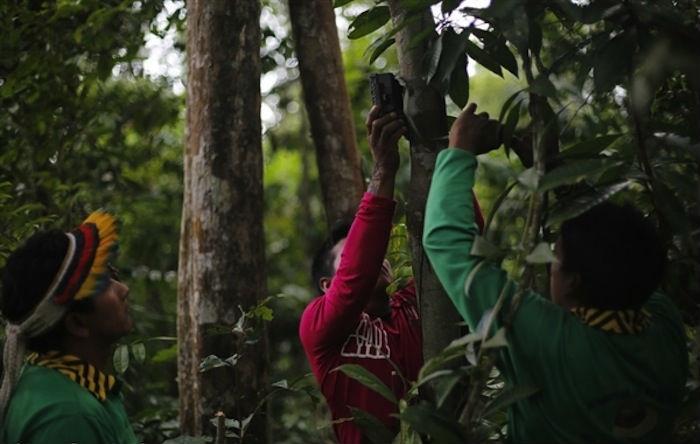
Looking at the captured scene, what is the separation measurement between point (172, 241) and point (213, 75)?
423 cm

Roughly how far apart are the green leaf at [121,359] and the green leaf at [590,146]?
1.90m

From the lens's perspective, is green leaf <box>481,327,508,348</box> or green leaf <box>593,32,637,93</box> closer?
green leaf <box>481,327,508,348</box>

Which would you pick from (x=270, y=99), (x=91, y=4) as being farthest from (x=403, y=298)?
(x=270, y=99)

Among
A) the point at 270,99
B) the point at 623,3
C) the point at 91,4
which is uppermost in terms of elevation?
the point at 270,99

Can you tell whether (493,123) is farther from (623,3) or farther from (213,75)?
(213,75)

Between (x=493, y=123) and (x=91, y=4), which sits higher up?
(x=91, y=4)

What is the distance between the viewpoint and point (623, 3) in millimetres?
2256

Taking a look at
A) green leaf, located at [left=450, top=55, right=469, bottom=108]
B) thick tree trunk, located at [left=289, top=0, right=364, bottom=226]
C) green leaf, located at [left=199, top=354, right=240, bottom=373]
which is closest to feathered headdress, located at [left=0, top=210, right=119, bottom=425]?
green leaf, located at [left=199, top=354, right=240, bottom=373]

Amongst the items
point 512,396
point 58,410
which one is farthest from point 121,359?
point 512,396

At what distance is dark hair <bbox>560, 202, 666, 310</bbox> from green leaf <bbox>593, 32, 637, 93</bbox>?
0.39m

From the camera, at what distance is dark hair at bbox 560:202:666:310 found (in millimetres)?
2004

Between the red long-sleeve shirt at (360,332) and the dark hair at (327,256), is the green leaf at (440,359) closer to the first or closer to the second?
the red long-sleeve shirt at (360,332)

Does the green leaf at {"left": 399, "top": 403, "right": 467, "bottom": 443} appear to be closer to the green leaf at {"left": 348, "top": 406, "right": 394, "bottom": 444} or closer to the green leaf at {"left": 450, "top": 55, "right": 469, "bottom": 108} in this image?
the green leaf at {"left": 348, "top": 406, "right": 394, "bottom": 444}

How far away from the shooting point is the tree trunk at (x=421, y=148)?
7.87ft
